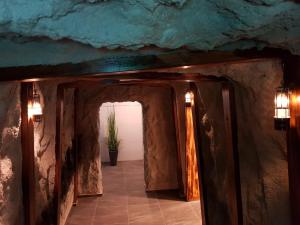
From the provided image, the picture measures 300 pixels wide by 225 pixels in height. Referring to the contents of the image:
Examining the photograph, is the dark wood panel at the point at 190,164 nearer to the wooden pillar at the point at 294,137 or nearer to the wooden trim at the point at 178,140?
the wooden trim at the point at 178,140

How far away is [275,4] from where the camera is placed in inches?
59.2

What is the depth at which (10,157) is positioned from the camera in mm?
2588

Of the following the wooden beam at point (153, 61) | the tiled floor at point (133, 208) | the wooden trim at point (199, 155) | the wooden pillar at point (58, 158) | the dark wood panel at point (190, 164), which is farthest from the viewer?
the dark wood panel at point (190, 164)

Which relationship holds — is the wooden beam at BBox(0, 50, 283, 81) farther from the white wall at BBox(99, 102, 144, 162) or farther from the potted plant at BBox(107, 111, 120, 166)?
the white wall at BBox(99, 102, 144, 162)

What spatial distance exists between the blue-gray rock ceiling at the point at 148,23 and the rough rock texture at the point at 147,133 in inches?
Answer: 170

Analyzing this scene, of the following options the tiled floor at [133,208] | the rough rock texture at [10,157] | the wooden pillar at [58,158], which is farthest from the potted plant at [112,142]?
the rough rock texture at [10,157]

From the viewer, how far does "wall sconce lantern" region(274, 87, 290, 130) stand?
2234 millimetres

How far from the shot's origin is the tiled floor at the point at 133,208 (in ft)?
16.5

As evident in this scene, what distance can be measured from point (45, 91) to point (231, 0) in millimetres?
2623

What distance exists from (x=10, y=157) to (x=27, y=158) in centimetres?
26

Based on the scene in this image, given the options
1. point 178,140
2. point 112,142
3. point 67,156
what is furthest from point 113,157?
point 67,156

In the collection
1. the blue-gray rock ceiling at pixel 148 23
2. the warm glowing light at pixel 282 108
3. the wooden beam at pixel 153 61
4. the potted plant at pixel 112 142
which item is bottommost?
the potted plant at pixel 112 142

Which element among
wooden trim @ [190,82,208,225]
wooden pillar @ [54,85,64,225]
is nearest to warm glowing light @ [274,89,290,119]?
wooden trim @ [190,82,208,225]

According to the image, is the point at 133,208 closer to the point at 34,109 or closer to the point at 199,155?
the point at 199,155
